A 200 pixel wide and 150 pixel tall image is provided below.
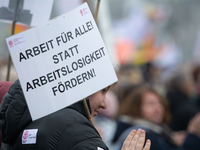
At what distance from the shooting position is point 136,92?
11.7 feet

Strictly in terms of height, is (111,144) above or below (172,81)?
above

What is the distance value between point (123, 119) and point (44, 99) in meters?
1.66

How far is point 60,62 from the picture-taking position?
188cm

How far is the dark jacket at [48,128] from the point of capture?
5.78 ft

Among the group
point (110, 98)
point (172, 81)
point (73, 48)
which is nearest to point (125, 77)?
point (172, 81)

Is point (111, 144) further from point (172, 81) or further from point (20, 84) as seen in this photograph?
point (172, 81)

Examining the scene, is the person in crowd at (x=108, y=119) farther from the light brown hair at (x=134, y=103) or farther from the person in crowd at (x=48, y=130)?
the person in crowd at (x=48, y=130)

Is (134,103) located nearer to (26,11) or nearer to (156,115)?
(156,115)

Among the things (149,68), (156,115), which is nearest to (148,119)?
(156,115)

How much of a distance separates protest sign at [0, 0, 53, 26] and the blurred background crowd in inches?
28.9

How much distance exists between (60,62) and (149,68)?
7.18 m

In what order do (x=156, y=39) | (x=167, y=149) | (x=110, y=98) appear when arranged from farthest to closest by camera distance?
(x=156, y=39) < (x=110, y=98) < (x=167, y=149)

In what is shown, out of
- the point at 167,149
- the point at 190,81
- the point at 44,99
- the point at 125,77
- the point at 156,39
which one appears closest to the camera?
the point at 44,99

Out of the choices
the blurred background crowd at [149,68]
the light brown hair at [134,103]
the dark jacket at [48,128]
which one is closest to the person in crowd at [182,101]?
the blurred background crowd at [149,68]
